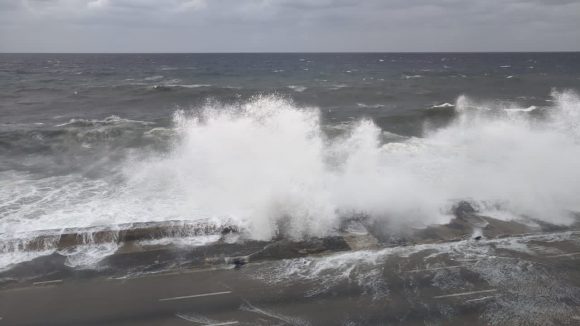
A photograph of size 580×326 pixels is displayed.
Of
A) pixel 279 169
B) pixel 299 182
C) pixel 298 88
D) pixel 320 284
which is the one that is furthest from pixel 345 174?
pixel 298 88

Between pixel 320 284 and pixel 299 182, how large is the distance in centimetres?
610

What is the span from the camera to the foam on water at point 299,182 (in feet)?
52.3

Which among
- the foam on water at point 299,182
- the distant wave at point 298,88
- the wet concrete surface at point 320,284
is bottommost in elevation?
the wet concrete surface at point 320,284

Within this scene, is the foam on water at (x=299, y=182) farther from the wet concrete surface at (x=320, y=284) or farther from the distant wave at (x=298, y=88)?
the distant wave at (x=298, y=88)

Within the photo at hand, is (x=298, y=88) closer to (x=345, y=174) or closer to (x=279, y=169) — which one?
(x=345, y=174)

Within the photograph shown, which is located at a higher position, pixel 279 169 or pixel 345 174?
pixel 279 169

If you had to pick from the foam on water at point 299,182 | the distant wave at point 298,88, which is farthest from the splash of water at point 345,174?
the distant wave at point 298,88

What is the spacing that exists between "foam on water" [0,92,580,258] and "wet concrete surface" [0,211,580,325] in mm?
1885

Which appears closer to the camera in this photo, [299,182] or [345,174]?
[299,182]

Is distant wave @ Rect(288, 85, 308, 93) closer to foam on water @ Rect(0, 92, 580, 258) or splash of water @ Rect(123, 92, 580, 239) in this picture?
splash of water @ Rect(123, 92, 580, 239)

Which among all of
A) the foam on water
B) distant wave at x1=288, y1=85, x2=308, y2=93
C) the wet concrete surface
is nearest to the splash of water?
the foam on water

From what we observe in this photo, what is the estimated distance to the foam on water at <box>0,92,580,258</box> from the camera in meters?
16.0

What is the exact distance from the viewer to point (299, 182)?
17078 mm

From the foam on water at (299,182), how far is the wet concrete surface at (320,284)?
189cm
